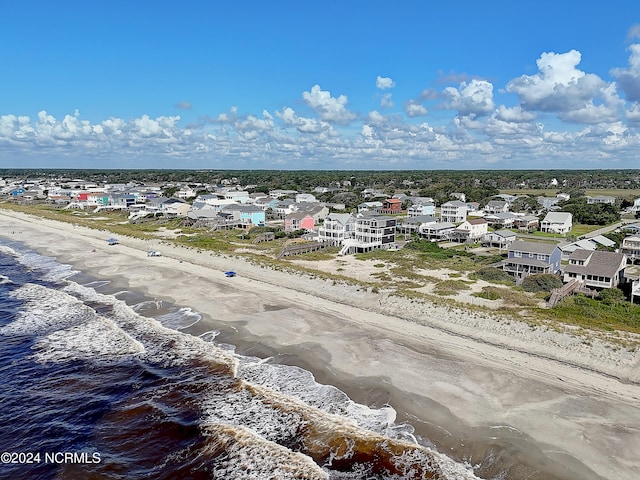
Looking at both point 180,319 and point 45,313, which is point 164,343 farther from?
point 45,313

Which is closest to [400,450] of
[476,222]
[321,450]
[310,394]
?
[321,450]

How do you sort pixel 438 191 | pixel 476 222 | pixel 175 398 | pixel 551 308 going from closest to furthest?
1. pixel 175 398
2. pixel 551 308
3. pixel 476 222
4. pixel 438 191

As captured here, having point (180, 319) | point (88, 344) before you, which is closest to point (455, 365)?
point (180, 319)

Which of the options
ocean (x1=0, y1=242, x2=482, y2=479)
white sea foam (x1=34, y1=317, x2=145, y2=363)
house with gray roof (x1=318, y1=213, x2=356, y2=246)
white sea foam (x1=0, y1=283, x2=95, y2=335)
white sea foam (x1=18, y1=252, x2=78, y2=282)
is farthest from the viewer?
house with gray roof (x1=318, y1=213, x2=356, y2=246)

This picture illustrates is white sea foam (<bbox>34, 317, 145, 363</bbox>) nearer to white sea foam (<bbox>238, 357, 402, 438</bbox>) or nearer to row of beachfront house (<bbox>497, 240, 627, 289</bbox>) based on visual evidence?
white sea foam (<bbox>238, 357, 402, 438</bbox>)

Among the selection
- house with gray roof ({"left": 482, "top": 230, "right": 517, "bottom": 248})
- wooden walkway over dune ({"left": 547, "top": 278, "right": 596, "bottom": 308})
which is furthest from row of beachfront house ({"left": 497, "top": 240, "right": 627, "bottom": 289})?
house with gray roof ({"left": 482, "top": 230, "right": 517, "bottom": 248})

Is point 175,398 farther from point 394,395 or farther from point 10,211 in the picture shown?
point 10,211
